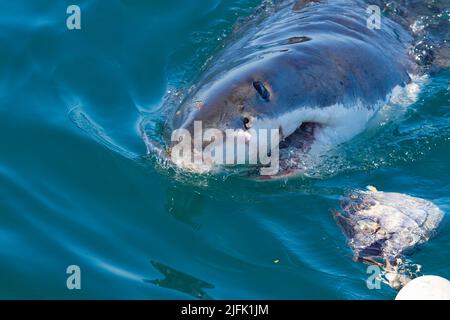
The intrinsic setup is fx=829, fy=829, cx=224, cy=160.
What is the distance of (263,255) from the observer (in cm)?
427

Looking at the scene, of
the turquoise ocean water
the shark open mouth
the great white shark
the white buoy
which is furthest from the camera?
the shark open mouth

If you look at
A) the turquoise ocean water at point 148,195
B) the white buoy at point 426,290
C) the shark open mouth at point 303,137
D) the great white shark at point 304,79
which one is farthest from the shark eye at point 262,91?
the white buoy at point 426,290

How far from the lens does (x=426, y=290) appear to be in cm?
352

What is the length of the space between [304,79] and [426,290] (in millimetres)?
1495

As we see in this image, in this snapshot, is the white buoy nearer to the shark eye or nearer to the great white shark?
the great white shark

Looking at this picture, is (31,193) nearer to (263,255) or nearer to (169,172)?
(169,172)

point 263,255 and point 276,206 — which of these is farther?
point 276,206

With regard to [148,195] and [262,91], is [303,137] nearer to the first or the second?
[262,91]

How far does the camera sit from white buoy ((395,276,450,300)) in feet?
11.4

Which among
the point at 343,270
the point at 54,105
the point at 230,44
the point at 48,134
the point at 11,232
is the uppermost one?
the point at 230,44

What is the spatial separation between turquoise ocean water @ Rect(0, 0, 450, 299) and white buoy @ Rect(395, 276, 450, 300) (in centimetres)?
29

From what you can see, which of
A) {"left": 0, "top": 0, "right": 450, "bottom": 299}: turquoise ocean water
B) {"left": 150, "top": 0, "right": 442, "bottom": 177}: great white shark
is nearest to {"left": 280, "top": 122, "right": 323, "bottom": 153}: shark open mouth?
{"left": 150, "top": 0, "right": 442, "bottom": 177}: great white shark

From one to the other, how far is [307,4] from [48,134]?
2.10 metres
